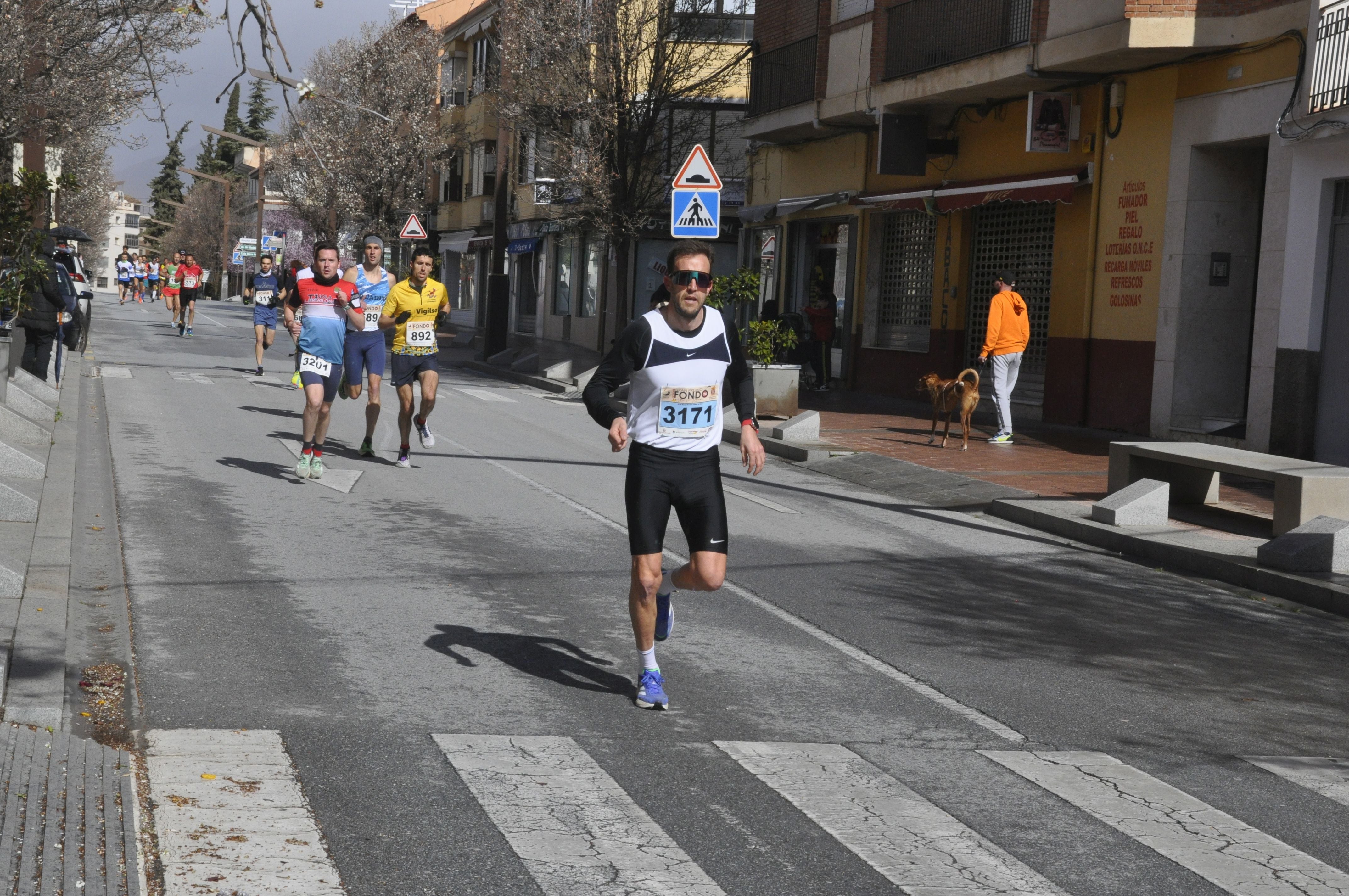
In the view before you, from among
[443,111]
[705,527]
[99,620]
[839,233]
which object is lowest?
[99,620]

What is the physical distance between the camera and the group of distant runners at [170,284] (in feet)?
107

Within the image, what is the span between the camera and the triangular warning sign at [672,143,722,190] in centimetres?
1692

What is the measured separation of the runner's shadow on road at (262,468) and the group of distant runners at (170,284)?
20353 millimetres

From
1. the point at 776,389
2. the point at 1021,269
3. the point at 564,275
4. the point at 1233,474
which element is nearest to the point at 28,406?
the point at 776,389

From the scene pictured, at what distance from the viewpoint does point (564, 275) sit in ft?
145

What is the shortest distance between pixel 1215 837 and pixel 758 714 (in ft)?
6.02

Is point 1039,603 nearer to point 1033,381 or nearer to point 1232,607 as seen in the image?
point 1232,607

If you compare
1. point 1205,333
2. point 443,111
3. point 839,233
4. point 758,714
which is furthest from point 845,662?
point 443,111

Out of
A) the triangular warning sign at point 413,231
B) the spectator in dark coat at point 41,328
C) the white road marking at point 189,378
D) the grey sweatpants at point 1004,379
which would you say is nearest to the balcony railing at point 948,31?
the grey sweatpants at point 1004,379

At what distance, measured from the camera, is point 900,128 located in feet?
77.9

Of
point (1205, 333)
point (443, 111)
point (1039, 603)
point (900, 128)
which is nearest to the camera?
point (1039, 603)

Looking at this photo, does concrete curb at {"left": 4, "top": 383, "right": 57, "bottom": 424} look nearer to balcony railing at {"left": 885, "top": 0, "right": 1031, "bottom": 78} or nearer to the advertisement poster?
the advertisement poster

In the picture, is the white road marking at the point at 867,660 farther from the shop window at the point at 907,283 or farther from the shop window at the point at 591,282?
the shop window at the point at 591,282

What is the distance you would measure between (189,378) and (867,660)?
16611 mm
